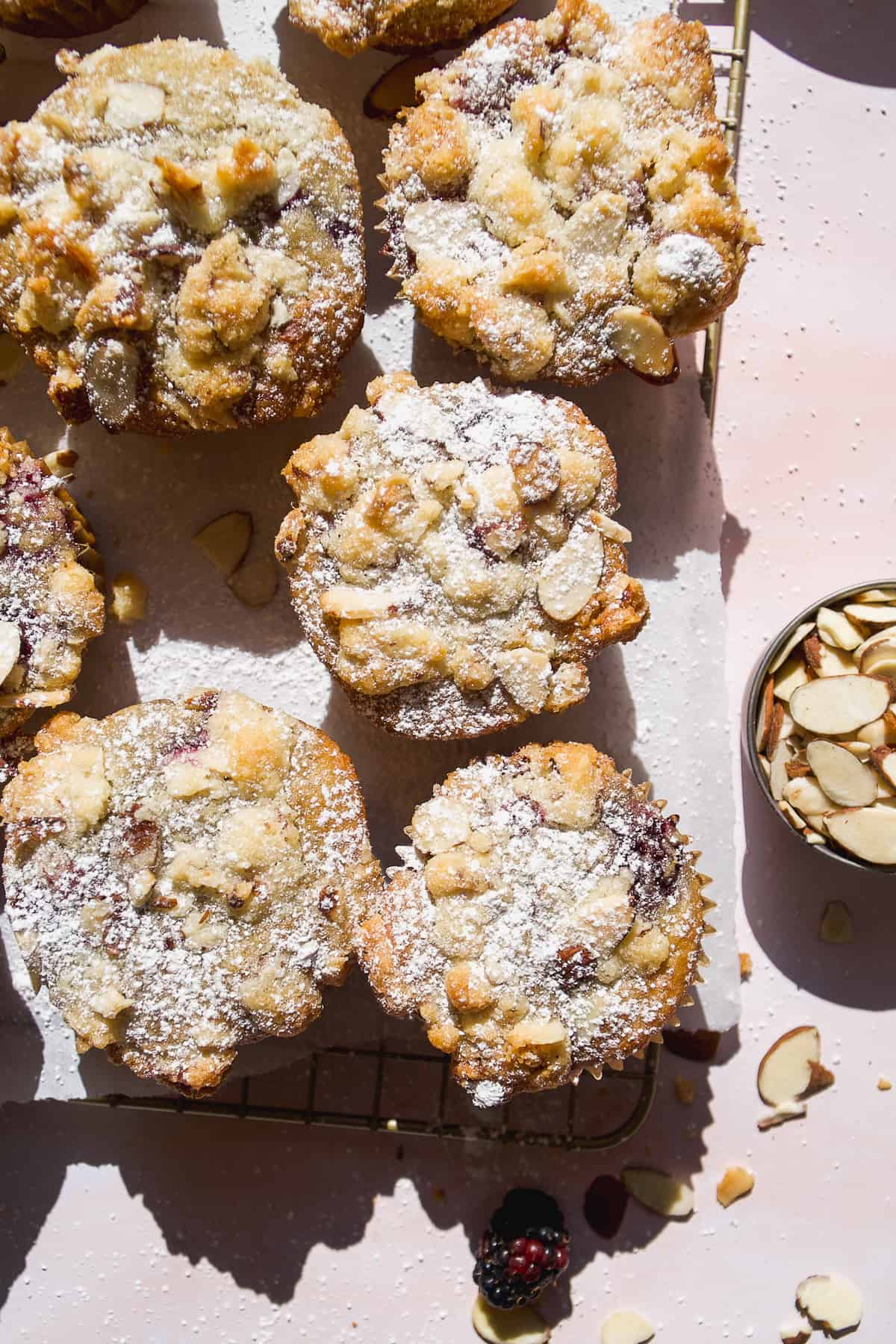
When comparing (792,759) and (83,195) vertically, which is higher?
(83,195)

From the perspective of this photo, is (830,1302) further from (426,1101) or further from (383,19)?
(383,19)

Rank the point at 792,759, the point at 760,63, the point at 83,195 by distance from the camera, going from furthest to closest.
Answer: the point at 760,63, the point at 792,759, the point at 83,195

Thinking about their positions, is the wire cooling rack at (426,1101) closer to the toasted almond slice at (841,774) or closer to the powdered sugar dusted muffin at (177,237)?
the toasted almond slice at (841,774)

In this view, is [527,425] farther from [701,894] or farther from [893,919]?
[893,919]

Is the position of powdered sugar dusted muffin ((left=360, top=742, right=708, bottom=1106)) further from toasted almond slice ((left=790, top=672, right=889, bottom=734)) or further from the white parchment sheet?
toasted almond slice ((left=790, top=672, right=889, bottom=734))

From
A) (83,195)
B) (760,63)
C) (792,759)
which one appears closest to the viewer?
(83,195)

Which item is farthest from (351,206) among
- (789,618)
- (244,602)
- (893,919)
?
(893,919)

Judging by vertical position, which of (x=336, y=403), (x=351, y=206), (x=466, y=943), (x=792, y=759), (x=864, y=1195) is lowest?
(x=864, y=1195)
